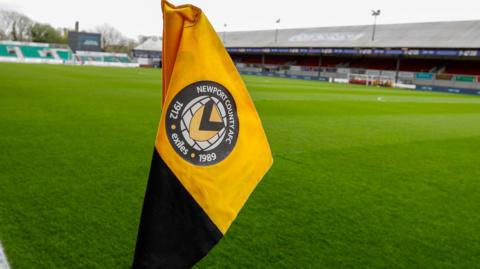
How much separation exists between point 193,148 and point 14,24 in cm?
9033

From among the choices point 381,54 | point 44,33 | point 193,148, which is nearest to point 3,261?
point 193,148

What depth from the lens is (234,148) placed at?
1873 mm

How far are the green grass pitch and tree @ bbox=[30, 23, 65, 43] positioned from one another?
266 feet

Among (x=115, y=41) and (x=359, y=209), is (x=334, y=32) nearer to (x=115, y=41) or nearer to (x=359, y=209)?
(x=359, y=209)

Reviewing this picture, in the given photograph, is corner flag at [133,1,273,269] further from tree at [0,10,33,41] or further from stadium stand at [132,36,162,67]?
tree at [0,10,33,41]

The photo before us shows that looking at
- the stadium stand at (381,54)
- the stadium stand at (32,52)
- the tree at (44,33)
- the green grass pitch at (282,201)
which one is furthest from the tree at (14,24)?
the green grass pitch at (282,201)

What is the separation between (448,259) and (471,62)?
131ft

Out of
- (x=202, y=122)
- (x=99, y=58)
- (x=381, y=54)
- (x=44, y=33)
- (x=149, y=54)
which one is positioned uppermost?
(x=44, y=33)

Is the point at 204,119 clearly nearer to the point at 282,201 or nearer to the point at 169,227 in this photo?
the point at 169,227

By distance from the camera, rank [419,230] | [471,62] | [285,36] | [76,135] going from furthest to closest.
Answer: [285,36] → [471,62] → [76,135] → [419,230]

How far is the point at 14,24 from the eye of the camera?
77.7 m

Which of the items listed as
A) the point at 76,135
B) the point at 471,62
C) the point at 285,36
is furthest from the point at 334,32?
the point at 76,135

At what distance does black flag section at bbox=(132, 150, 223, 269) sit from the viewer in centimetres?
173

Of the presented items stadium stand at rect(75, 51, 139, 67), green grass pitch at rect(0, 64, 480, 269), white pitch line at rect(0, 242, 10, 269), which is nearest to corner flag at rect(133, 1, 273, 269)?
green grass pitch at rect(0, 64, 480, 269)
